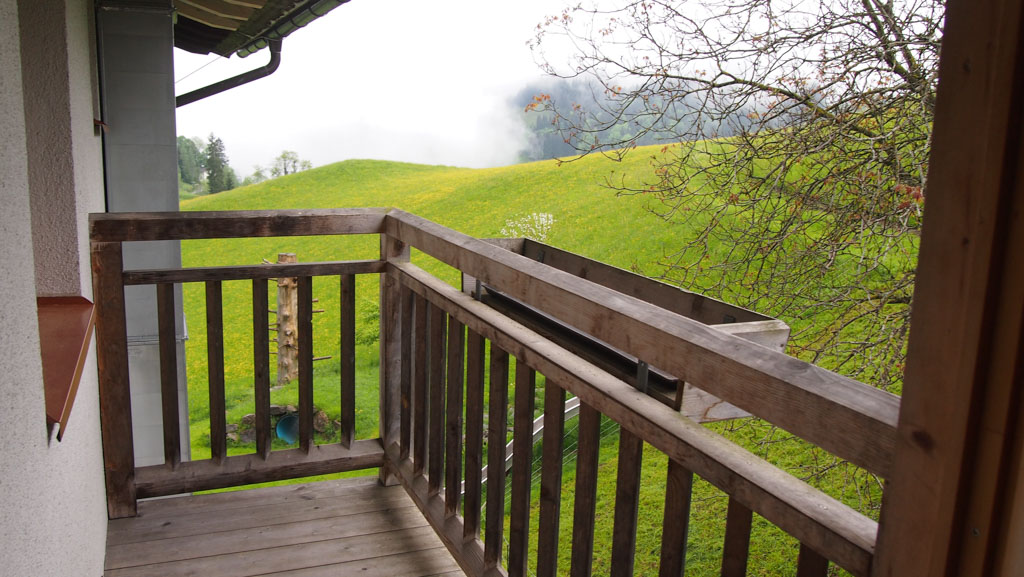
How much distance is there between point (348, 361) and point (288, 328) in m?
10.2

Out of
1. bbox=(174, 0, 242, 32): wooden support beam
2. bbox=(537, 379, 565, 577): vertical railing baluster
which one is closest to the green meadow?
bbox=(537, 379, 565, 577): vertical railing baluster

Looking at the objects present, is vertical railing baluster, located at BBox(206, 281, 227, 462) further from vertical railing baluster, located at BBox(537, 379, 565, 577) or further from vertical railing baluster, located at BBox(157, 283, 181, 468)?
vertical railing baluster, located at BBox(537, 379, 565, 577)

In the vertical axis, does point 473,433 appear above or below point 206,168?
below

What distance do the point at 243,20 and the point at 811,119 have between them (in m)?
4.14

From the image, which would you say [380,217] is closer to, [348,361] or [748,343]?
[348,361]

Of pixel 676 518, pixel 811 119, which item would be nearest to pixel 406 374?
pixel 676 518

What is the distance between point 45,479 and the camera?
3.54ft

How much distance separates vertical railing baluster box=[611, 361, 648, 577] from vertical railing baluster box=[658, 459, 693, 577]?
78 mm

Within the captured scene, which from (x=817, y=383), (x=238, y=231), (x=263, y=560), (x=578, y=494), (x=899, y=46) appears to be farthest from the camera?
(x=899, y=46)

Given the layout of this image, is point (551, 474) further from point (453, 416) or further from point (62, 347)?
point (62, 347)

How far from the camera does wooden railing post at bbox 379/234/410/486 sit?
7.85 feet

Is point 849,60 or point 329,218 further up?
point 849,60

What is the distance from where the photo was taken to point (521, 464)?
1593 millimetres

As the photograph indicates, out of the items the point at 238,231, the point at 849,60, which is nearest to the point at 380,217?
the point at 238,231
